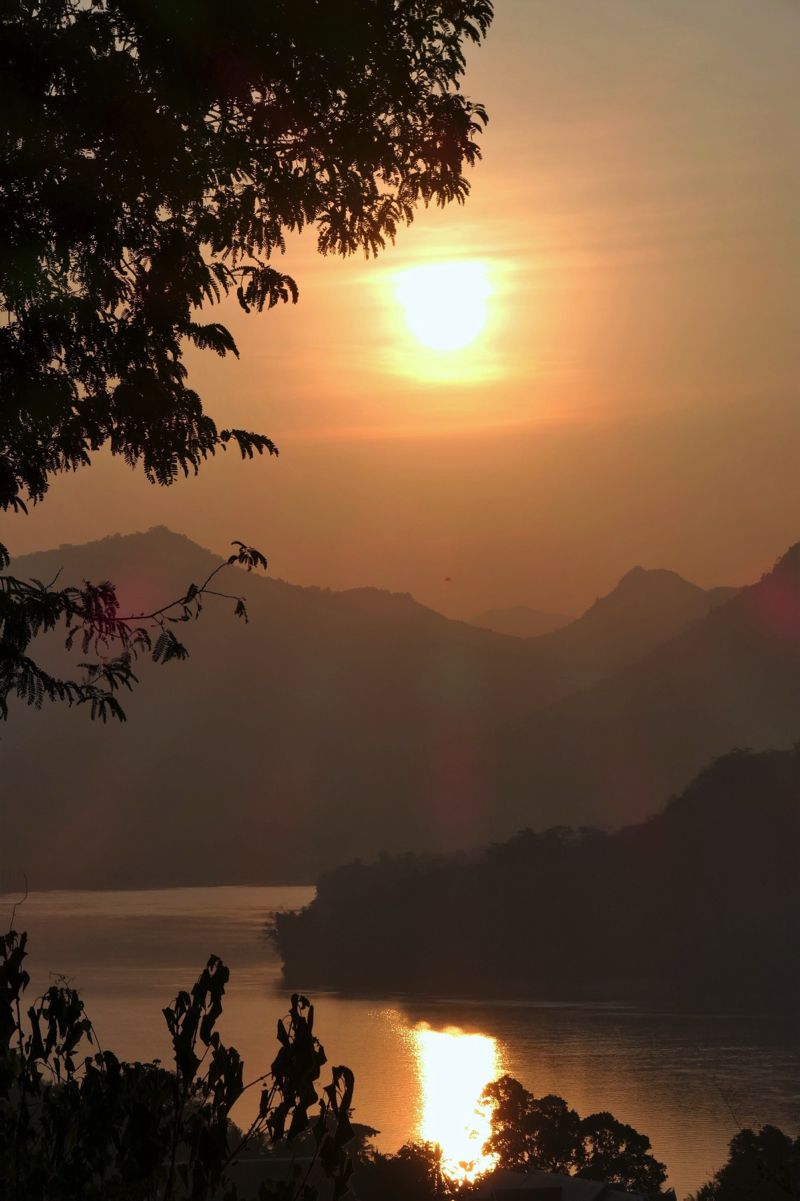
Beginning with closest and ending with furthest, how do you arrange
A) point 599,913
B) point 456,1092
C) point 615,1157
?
point 615,1157 < point 456,1092 < point 599,913

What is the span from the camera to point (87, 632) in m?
8.90

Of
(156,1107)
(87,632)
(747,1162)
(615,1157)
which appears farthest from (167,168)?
(615,1157)

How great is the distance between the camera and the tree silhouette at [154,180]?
8.29m

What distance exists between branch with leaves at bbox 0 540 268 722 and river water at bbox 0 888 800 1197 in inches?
2222

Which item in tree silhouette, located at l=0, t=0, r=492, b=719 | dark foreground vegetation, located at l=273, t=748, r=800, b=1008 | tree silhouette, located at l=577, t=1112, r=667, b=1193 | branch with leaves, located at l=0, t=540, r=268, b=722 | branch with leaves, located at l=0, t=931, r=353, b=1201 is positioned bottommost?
tree silhouette, located at l=577, t=1112, r=667, b=1193

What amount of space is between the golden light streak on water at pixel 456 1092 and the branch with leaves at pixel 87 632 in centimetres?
4918

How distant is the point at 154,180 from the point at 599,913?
151m

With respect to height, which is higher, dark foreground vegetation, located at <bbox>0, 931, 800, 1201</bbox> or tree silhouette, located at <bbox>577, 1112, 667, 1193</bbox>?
dark foreground vegetation, located at <bbox>0, 931, 800, 1201</bbox>

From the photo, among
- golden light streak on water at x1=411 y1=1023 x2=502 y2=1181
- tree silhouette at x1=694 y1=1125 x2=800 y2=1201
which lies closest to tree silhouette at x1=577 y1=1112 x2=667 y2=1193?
golden light streak on water at x1=411 y1=1023 x2=502 y2=1181

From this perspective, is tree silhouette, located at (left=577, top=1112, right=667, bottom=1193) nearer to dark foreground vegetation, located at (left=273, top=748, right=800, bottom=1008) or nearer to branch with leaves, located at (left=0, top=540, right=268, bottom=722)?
branch with leaves, located at (left=0, top=540, right=268, bottom=722)

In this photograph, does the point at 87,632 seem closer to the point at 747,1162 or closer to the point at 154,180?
the point at 154,180

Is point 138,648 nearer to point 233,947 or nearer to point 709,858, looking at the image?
point 233,947

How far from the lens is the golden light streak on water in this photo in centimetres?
6222

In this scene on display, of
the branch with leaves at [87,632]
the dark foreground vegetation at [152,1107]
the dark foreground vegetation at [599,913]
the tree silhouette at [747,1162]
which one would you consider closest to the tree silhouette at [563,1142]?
the tree silhouette at [747,1162]
